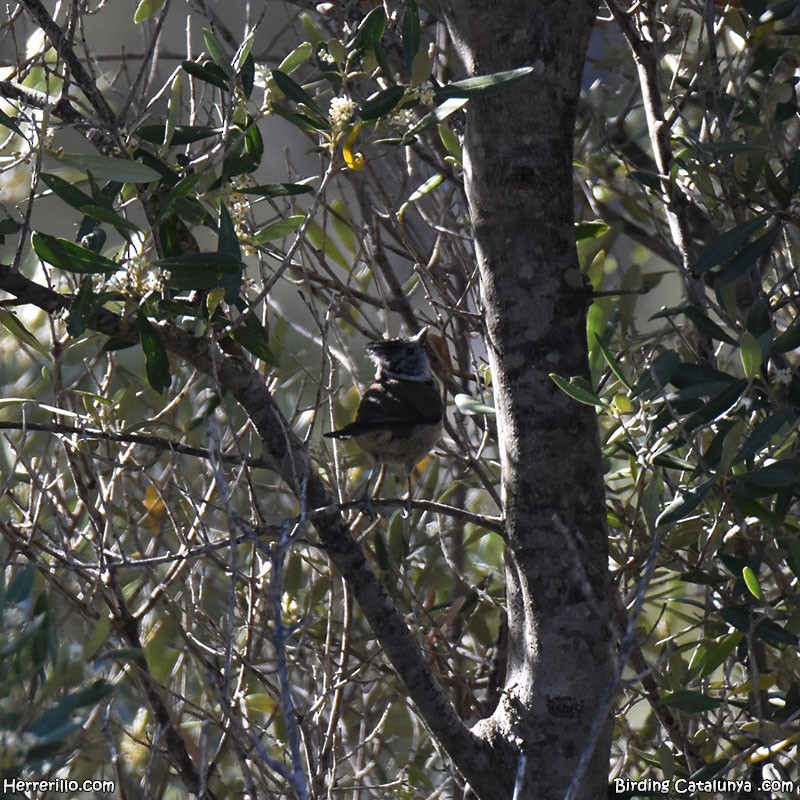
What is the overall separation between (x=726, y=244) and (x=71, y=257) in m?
1.28

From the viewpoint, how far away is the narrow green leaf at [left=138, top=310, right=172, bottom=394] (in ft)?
→ 5.67

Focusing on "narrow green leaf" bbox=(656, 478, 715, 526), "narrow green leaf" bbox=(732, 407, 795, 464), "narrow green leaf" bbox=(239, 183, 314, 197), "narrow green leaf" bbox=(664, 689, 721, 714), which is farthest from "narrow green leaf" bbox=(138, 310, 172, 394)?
"narrow green leaf" bbox=(664, 689, 721, 714)

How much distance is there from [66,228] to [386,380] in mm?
2017

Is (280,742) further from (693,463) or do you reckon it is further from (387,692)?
(693,463)

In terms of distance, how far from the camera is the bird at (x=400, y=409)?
2.86 metres

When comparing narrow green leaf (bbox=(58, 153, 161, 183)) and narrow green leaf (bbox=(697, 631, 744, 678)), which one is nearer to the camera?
narrow green leaf (bbox=(58, 153, 161, 183))

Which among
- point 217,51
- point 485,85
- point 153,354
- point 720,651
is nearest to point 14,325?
point 153,354

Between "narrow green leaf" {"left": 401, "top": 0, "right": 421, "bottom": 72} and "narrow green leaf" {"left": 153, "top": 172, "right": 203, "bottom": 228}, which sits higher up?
"narrow green leaf" {"left": 401, "top": 0, "right": 421, "bottom": 72}

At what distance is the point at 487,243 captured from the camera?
71.4 inches

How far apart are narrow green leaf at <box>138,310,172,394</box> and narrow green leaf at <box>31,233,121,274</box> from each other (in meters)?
0.11

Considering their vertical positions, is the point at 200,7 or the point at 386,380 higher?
the point at 200,7

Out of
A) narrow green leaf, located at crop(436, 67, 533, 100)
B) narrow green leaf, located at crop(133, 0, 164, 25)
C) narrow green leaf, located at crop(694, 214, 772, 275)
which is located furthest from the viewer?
narrow green leaf, located at crop(133, 0, 164, 25)

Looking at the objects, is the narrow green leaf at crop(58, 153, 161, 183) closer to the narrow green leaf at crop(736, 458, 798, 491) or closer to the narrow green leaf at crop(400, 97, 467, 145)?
the narrow green leaf at crop(400, 97, 467, 145)

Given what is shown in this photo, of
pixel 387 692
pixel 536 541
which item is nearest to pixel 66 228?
pixel 387 692
